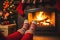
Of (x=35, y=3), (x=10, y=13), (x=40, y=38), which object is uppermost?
(x=35, y=3)

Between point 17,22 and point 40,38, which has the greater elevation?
point 17,22

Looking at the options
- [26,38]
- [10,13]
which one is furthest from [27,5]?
[26,38]

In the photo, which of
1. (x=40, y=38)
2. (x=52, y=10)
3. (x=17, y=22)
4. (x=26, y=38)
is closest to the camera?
(x=26, y=38)

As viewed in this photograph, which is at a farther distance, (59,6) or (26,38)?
(59,6)

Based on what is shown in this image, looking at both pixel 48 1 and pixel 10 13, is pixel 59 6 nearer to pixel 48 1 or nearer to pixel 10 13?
pixel 48 1

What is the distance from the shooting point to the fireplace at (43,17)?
9.67 feet

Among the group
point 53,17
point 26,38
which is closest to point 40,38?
point 53,17

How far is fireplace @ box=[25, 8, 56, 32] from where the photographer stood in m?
2.95

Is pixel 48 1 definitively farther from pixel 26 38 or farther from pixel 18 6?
pixel 26 38

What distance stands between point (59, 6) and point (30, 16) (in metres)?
0.63

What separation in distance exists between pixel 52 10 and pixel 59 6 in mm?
174

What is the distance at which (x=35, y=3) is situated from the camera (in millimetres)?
3006

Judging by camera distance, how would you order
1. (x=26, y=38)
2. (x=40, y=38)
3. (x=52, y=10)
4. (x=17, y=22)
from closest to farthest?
(x=26, y=38) → (x=40, y=38) → (x=52, y=10) → (x=17, y=22)

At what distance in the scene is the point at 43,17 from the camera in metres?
3.03
